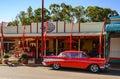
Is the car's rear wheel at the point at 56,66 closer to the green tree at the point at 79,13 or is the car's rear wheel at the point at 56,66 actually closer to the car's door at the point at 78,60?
the car's door at the point at 78,60

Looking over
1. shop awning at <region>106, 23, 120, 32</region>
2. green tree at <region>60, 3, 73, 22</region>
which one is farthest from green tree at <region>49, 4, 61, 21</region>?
shop awning at <region>106, 23, 120, 32</region>

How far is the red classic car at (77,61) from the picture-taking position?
823 inches

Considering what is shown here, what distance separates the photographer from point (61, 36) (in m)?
29.5

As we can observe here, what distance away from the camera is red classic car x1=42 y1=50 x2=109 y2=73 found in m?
20.9

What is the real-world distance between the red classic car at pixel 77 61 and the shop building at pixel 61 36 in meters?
5.41

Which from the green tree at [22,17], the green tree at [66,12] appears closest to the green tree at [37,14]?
the green tree at [22,17]

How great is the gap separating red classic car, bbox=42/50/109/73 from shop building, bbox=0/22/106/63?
17.8ft

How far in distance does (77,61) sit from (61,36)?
8.03 m

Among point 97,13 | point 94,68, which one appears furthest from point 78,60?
point 97,13

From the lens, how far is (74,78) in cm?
1727

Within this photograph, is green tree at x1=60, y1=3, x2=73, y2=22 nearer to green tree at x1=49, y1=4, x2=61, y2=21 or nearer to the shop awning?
green tree at x1=49, y1=4, x2=61, y2=21

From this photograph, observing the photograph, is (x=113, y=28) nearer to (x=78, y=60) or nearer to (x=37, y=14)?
(x=78, y=60)

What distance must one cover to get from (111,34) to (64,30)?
536 cm

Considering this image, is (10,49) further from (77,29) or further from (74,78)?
(74,78)
